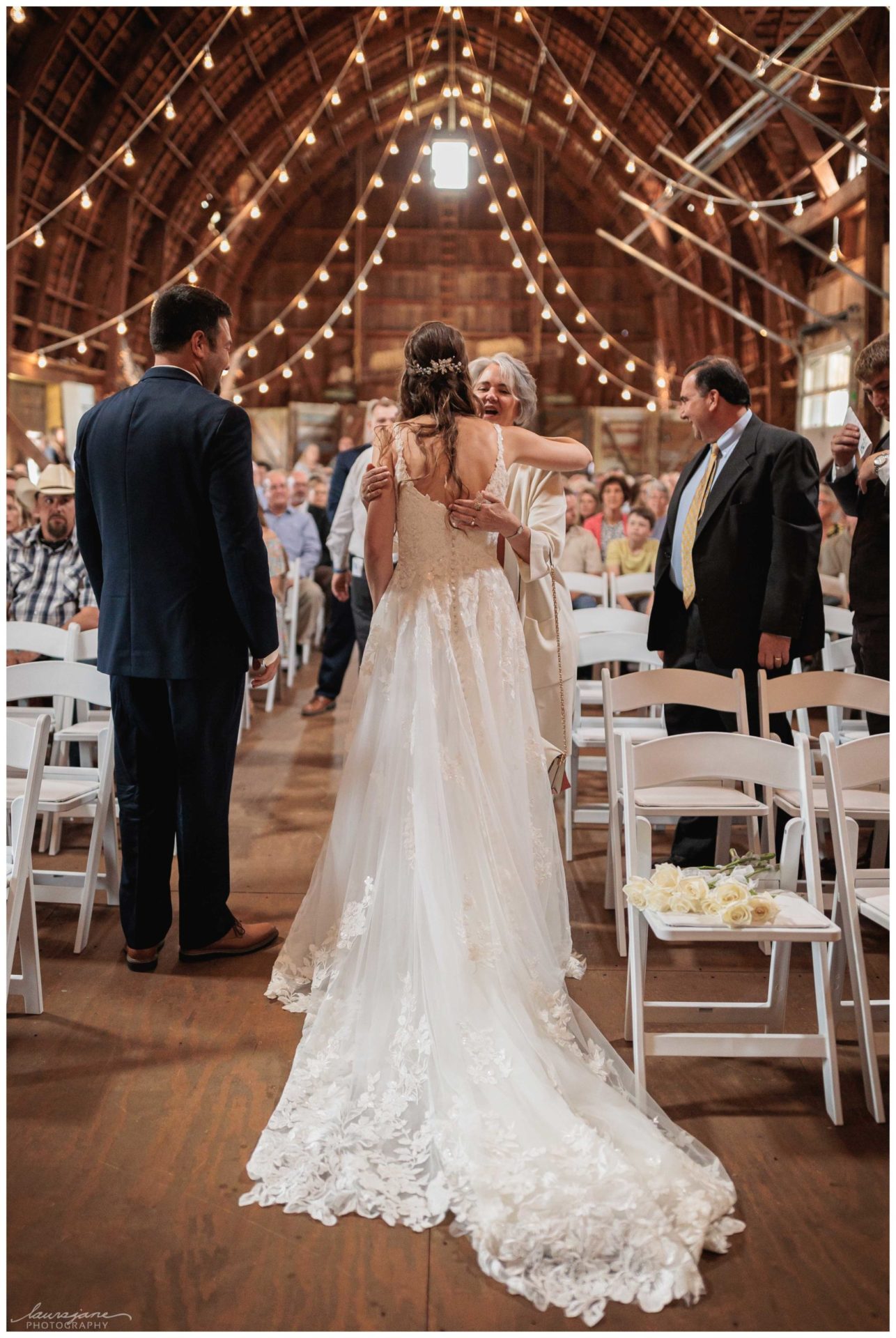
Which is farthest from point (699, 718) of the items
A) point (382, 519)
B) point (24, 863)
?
point (24, 863)

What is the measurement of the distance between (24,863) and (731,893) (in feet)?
5.43

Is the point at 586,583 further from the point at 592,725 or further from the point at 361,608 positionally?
the point at 592,725

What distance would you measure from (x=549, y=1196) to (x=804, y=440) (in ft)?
9.05

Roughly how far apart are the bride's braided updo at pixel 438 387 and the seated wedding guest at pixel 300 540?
5.81m

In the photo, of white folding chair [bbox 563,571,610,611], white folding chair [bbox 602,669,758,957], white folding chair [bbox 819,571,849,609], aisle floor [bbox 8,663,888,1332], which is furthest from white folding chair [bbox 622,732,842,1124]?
white folding chair [bbox 819,571,849,609]

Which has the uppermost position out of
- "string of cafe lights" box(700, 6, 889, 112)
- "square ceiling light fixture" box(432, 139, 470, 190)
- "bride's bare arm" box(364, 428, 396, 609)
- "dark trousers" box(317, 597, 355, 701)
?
"square ceiling light fixture" box(432, 139, 470, 190)

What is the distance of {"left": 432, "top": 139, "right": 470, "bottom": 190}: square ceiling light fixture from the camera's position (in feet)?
43.1

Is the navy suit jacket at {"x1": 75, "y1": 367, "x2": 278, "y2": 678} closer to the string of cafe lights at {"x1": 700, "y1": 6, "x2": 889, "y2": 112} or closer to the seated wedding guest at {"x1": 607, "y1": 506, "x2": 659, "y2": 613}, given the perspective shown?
the string of cafe lights at {"x1": 700, "y1": 6, "x2": 889, "y2": 112}

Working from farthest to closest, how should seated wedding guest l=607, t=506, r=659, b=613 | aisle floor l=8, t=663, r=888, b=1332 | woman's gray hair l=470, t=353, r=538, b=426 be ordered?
1. seated wedding guest l=607, t=506, r=659, b=613
2. woman's gray hair l=470, t=353, r=538, b=426
3. aisle floor l=8, t=663, r=888, b=1332

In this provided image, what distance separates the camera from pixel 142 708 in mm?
3104

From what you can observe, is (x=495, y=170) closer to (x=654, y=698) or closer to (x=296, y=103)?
(x=296, y=103)

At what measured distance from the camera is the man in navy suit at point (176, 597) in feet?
9.80

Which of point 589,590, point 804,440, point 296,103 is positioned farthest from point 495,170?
point 804,440

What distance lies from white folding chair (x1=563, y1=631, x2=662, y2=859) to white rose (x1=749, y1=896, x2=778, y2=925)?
5.95ft
